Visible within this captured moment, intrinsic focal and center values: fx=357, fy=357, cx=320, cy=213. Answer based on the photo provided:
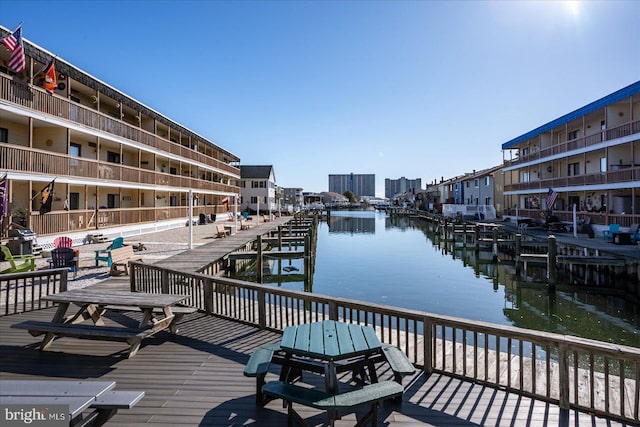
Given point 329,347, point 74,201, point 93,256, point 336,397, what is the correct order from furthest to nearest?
point 74,201
point 93,256
point 329,347
point 336,397

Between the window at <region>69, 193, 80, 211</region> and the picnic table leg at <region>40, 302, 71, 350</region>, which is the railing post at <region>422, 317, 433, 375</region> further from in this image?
the window at <region>69, 193, 80, 211</region>

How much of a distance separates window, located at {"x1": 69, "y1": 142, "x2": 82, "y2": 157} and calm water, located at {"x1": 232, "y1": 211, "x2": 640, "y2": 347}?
13835 mm

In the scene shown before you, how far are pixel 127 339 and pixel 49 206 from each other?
14077 millimetres

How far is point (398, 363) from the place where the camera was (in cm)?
421

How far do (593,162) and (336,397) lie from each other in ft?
116

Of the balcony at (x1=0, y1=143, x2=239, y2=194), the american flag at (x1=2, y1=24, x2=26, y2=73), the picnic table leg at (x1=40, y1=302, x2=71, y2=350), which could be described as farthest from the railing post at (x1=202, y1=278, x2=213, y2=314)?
the american flag at (x1=2, y1=24, x2=26, y2=73)

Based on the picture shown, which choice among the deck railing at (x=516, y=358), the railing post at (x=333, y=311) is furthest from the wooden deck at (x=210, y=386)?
the railing post at (x=333, y=311)

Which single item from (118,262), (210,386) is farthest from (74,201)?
(210,386)

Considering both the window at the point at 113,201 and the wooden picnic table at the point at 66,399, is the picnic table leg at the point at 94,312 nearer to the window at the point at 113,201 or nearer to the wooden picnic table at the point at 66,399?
the wooden picnic table at the point at 66,399

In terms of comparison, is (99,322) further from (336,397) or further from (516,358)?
(516,358)

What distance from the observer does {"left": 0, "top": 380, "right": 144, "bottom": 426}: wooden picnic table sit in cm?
267

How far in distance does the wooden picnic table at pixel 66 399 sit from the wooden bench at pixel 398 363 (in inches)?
104

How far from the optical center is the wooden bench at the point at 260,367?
403 centimetres

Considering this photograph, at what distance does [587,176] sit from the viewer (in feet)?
88.5
